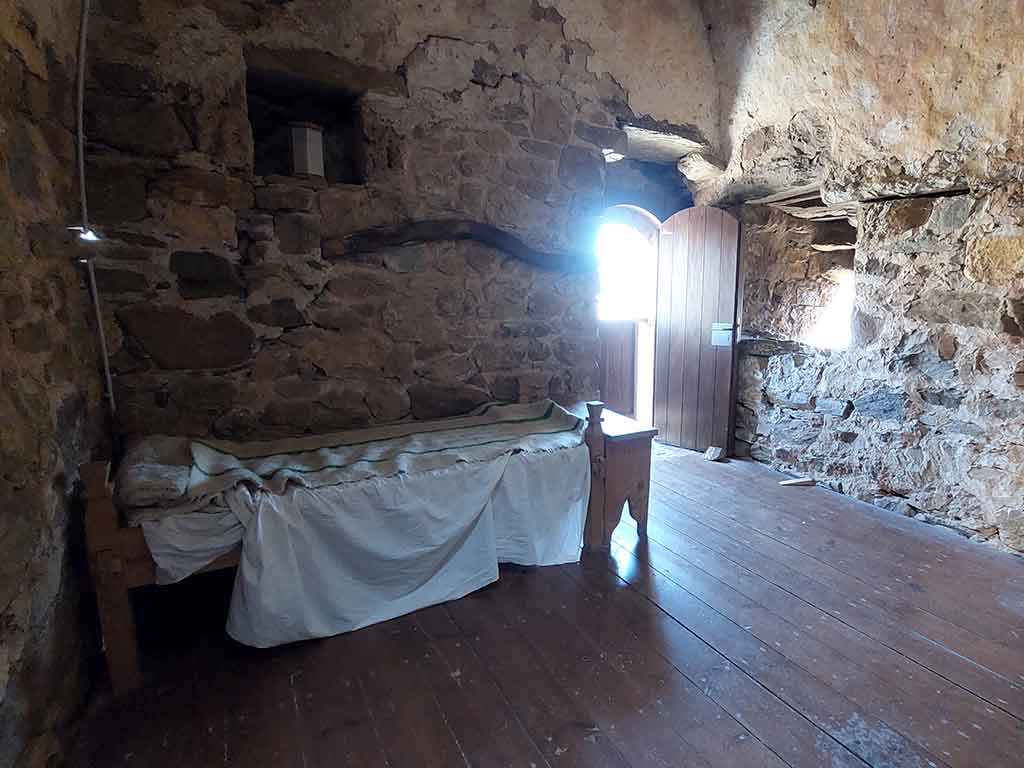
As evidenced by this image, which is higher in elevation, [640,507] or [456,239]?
[456,239]

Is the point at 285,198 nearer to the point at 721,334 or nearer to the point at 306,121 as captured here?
the point at 306,121

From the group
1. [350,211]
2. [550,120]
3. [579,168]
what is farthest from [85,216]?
[579,168]

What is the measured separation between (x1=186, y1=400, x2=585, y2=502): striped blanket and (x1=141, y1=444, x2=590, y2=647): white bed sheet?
0.05 metres

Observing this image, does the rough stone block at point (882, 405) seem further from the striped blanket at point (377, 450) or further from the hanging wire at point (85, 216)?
the hanging wire at point (85, 216)

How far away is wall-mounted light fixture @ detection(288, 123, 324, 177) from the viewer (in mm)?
2164

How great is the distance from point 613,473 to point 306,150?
1.81m

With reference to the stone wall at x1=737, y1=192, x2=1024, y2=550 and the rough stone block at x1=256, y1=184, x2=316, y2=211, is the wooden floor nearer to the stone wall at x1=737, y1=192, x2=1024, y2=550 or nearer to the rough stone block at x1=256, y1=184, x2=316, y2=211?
the stone wall at x1=737, y1=192, x2=1024, y2=550

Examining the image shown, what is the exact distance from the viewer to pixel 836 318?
3566mm

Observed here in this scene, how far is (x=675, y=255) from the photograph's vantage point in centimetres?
371

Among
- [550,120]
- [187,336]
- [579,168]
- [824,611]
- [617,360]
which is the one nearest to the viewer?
[824,611]

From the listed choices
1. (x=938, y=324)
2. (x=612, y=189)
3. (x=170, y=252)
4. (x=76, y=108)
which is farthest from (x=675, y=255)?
(x=76, y=108)

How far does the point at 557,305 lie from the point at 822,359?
1.53m

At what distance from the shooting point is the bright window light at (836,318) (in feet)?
11.5

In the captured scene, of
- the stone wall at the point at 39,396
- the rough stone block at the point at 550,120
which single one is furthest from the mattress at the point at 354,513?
the rough stone block at the point at 550,120
